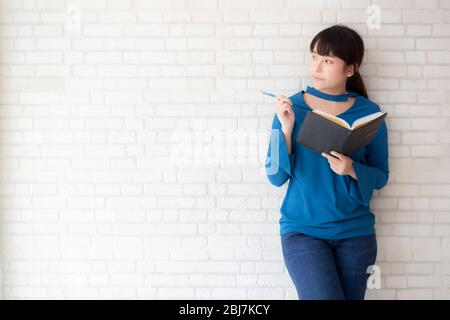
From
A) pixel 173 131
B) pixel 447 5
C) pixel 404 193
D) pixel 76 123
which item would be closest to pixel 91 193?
pixel 76 123

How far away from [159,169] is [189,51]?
0.65 meters

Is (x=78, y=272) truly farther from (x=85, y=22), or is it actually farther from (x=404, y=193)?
(x=404, y=193)

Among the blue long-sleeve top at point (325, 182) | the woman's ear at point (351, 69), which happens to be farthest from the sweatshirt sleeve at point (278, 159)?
the woman's ear at point (351, 69)

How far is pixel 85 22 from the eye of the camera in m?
2.79

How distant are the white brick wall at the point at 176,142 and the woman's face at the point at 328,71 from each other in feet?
0.63

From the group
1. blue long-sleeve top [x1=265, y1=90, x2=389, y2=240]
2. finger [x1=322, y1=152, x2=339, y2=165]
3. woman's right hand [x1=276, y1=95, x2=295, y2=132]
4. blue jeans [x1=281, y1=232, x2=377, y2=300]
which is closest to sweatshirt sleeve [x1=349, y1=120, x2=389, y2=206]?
blue long-sleeve top [x1=265, y1=90, x2=389, y2=240]

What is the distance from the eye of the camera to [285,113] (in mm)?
2539

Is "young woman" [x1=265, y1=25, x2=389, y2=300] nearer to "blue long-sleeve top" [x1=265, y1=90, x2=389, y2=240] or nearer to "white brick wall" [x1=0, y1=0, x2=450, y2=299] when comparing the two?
"blue long-sleeve top" [x1=265, y1=90, x2=389, y2=240]

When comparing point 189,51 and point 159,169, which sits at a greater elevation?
point 189,51

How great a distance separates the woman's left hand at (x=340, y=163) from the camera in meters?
2.42

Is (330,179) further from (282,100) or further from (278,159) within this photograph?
(282,100)

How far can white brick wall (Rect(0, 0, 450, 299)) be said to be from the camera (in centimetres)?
277

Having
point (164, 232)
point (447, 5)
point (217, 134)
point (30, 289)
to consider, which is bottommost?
point (30, 289)

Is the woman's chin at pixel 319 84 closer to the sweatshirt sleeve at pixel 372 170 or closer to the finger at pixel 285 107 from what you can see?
the finger at pixel 285 107
